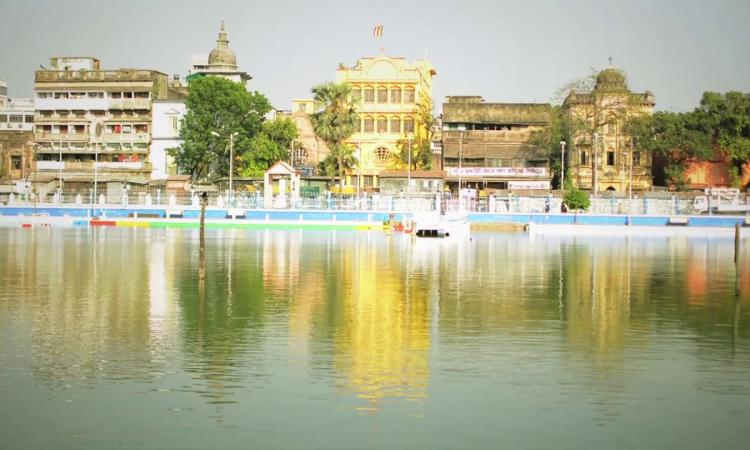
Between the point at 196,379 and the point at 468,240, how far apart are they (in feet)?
139

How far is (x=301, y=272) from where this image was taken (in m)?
37.1

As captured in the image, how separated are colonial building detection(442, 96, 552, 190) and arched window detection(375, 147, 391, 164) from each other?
5.40 meters

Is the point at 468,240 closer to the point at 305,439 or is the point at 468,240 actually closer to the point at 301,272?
the point at 301,272

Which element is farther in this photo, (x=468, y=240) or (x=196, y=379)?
(x=468, y=240)

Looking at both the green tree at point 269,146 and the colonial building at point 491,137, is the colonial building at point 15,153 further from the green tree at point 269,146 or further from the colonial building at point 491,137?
the colonial building at point 491,137

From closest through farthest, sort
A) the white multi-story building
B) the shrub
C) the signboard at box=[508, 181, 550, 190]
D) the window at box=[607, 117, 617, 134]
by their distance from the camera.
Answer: the shrub → the signboard at box=[508, 181, 550, 190] → the window at box=[607, 117, 617, 134] → the white multi-story building

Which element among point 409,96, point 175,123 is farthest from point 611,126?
point 175,123

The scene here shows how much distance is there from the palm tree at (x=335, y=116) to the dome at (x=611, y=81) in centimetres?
2208

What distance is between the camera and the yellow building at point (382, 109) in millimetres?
89562

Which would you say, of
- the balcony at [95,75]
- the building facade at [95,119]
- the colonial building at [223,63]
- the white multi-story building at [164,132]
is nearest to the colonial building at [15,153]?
the building facade at [95,119]

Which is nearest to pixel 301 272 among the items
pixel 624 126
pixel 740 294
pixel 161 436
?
pixel 740 294

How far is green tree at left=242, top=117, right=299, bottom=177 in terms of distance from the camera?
83.2 m

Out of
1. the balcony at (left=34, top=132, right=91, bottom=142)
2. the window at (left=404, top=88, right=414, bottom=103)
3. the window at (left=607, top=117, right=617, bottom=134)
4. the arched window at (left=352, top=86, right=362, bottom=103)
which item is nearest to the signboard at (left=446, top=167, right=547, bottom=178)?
the window at (left=607, top=117, right=617, bottom=134)

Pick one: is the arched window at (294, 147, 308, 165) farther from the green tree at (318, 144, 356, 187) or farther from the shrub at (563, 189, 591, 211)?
the shrub at (563, 189, 591, 211)
